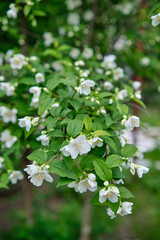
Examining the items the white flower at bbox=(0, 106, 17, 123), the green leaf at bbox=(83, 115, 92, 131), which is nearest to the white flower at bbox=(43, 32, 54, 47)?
the white flower at bbox=(0, 106, 17, 123)

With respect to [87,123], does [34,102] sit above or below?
below

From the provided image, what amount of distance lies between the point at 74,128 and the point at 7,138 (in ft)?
3.08

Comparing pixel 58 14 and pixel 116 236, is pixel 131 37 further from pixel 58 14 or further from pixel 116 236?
pixel 116 236

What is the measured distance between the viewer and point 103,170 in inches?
43.9

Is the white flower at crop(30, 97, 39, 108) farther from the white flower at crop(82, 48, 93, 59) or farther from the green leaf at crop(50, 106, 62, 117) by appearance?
the white flower at crop(82, 48, 93, 59)

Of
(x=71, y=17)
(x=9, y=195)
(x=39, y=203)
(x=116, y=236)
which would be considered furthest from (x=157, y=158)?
(x=71, y=17)

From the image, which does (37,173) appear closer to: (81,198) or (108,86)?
(108,86)

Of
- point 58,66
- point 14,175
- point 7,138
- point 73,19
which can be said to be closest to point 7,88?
point 7,138

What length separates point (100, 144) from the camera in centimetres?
122

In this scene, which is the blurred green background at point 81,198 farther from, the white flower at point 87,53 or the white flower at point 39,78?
the white flower at point 39,78

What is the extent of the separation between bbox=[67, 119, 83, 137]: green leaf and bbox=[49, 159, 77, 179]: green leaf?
0.16m

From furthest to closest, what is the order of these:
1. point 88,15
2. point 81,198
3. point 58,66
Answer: point 81,198 → point 88,15 → point 58,66

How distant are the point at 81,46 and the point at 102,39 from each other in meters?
0.46

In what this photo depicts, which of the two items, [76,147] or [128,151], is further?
[128,151]
